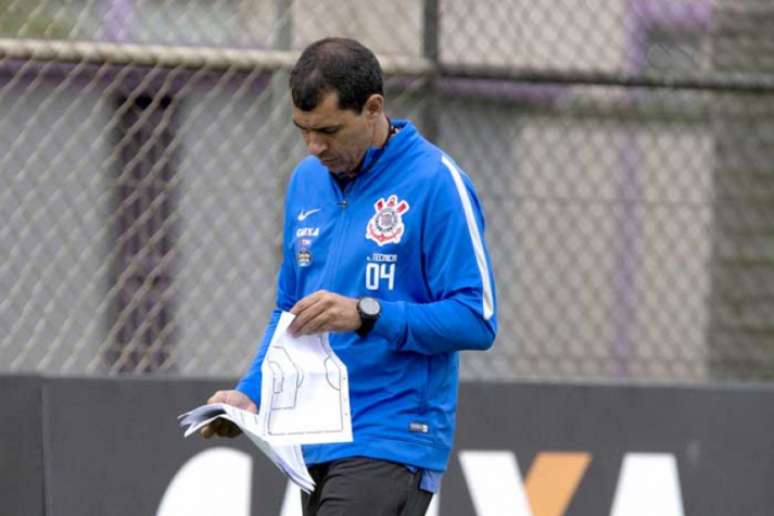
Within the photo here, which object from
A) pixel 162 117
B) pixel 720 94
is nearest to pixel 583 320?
pixel 720 94

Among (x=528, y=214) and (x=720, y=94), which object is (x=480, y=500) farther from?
(x=720, y=94)

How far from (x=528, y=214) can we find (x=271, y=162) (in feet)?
3.46

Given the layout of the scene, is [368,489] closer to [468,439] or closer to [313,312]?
[313,312]

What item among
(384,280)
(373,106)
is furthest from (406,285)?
(373,106)

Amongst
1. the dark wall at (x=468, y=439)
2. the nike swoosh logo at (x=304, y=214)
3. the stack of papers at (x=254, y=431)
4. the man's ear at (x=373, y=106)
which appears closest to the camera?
the stack of papers at (x=254, y=431)

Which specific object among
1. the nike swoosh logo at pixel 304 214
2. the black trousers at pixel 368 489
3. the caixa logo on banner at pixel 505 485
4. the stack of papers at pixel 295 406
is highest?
the nike swoosh logo at pixel 304 214

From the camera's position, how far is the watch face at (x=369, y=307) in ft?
12.7

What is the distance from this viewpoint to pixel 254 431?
393 centimetres

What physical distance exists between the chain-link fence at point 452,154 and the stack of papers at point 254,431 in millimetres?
2049

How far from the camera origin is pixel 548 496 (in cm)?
607

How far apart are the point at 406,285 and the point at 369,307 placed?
0.23 meters

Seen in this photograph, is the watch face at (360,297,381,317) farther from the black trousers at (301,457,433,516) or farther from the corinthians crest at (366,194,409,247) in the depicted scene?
the black trousers at (301,457,433,516)

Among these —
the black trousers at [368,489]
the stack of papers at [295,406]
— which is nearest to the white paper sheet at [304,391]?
the stack of papers at [295,406]

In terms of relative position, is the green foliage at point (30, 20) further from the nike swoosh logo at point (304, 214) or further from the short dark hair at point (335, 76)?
the short dark hair at point (335, 76)
